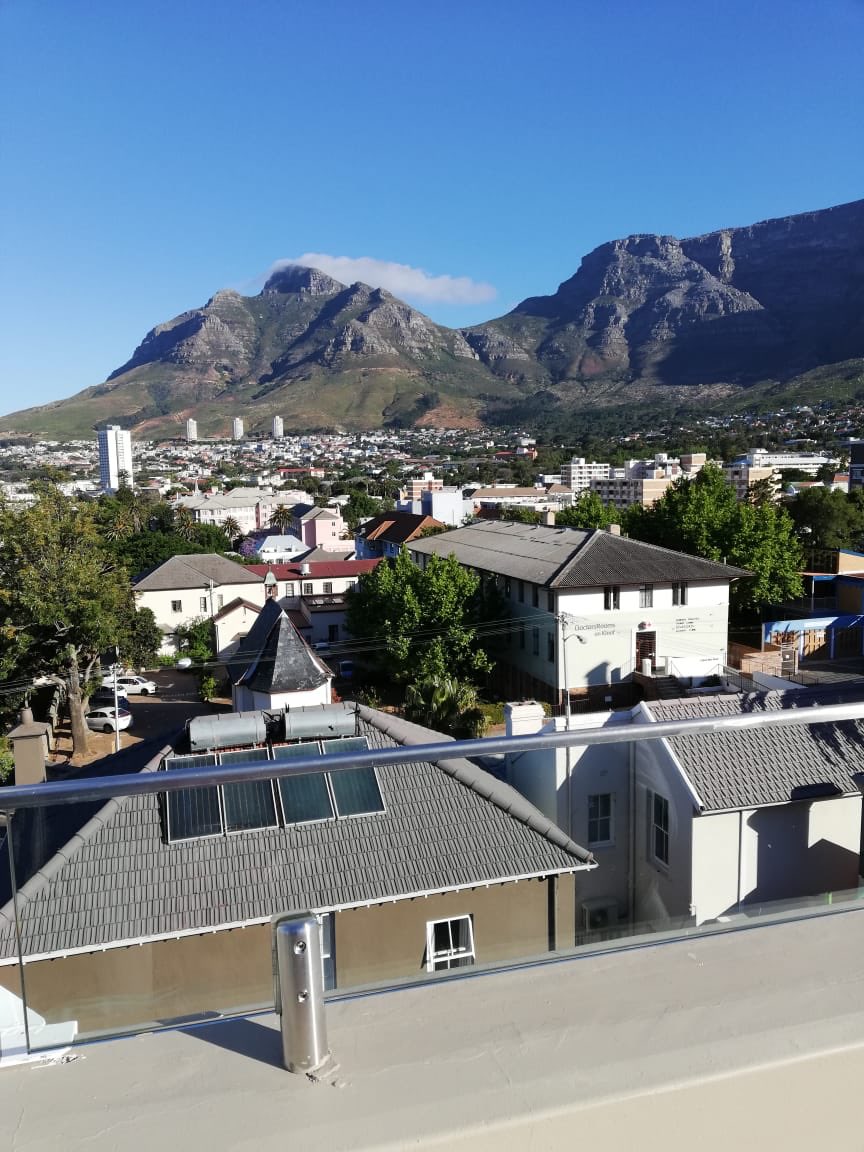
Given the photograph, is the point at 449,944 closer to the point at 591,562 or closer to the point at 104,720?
the point at 591,562

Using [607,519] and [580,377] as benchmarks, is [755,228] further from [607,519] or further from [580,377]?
[607,519]

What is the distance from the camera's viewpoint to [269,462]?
473 feet

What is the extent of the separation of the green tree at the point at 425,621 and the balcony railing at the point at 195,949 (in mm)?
20404

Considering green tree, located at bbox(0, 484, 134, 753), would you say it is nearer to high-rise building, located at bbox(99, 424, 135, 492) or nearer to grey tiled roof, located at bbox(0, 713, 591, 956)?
grey tiled roof, located at bbox(0, 713, 591, 956)

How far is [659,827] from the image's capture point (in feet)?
8.61

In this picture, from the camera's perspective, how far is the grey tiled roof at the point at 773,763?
258 cm

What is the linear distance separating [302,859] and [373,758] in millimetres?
3703

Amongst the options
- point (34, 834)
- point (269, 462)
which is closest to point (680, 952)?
point (34, 834)

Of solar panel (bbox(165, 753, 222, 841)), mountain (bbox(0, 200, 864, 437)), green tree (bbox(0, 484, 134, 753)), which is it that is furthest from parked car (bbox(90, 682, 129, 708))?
mountain (bbox(0, 200, 864, 437))

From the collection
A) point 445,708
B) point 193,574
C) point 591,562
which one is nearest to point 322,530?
point 193,574

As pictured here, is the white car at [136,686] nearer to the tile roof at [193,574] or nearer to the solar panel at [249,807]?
the tile roof at [193,574]

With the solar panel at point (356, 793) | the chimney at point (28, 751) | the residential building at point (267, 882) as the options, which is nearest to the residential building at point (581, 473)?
the chimney at point (28, 751)

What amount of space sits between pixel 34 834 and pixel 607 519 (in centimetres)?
3547

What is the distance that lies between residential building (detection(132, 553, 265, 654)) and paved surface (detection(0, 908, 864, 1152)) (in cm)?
3181
